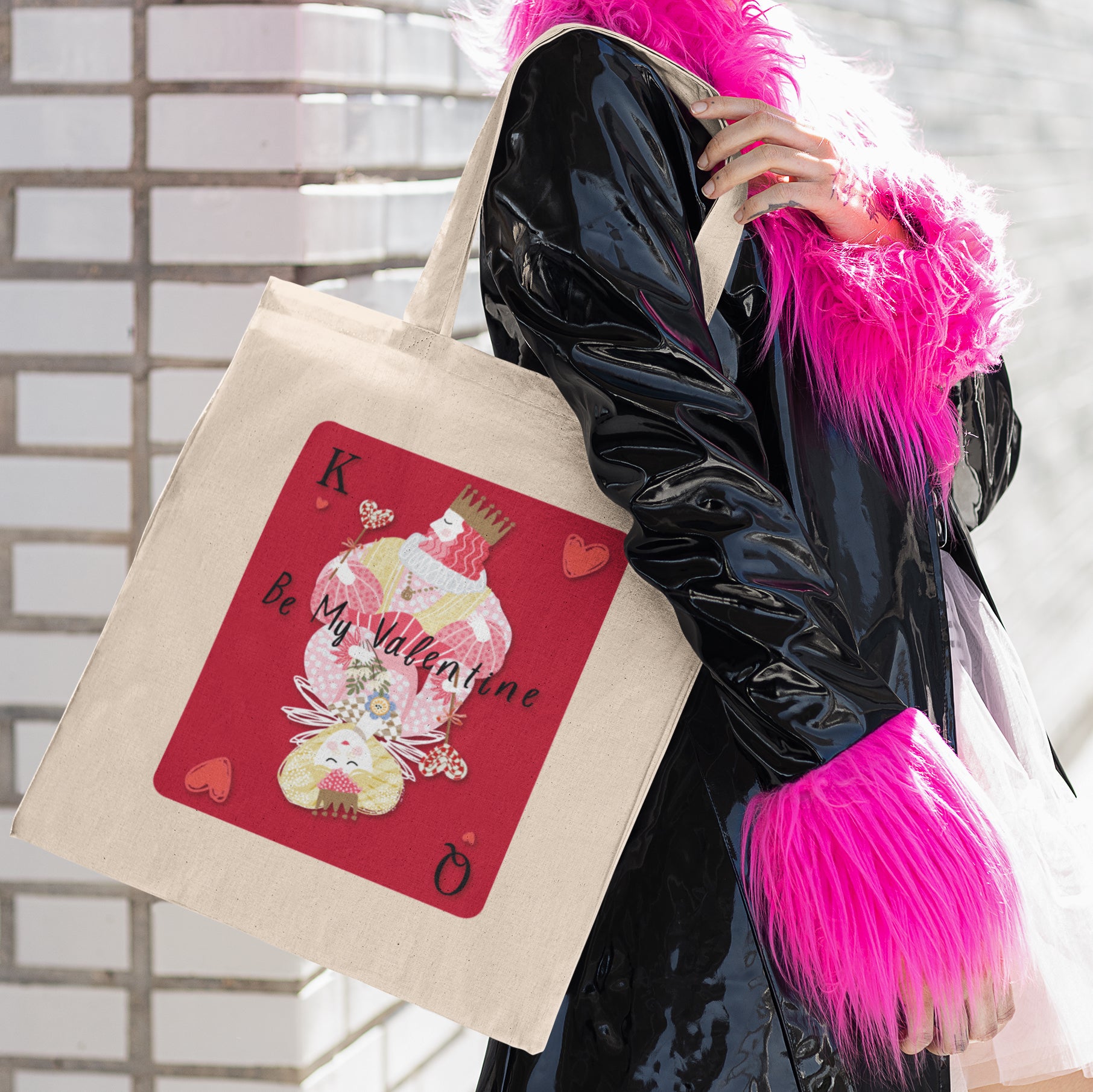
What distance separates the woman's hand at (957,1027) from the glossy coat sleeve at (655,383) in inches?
8.5

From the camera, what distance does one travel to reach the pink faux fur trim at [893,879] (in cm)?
86

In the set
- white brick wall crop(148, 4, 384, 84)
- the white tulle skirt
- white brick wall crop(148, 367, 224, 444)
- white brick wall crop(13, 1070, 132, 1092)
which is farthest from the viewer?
white brick wall crop(13, 1070, 132, 1092)

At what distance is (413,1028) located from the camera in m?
1.72

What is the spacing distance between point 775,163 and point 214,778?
693mm

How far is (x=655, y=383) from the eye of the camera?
813 millimetres

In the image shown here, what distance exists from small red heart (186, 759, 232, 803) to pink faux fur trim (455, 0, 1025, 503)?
603mm

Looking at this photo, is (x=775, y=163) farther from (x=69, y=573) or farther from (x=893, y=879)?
(x=69, y=573)

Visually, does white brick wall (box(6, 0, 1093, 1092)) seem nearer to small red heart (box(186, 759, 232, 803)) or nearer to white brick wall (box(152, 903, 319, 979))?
white brick wall (box(152, 903, 319, 979))

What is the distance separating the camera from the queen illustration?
3.01 ft

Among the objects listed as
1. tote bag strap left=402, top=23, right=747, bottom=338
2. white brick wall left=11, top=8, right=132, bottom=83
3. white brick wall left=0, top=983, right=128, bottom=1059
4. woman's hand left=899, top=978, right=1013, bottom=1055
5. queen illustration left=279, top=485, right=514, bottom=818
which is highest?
white brick wall left=11, top=8, right=132, bottom=83

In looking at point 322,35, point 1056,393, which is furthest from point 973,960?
point 1056,393

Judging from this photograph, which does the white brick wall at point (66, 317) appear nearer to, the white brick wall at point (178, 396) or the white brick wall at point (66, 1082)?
the white brick wall at point (178, 396)

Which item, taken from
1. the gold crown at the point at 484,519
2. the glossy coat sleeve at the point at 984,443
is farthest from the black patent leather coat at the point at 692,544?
the glossy coat sleeve at the point at 984,443

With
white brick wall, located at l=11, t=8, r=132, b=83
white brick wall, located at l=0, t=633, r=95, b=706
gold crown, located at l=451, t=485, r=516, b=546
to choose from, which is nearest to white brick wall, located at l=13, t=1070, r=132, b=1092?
white brick wall, located at l=0, t=633, r=95, b=706
